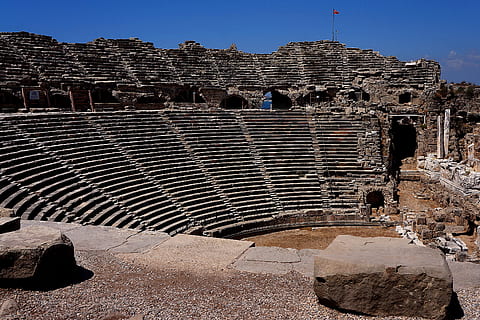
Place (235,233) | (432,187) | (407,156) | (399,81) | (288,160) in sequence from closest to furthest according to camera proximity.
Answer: (235,233), (288,160), (432,187), (407,156), (399,81)

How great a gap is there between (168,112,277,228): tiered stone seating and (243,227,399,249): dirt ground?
116cm

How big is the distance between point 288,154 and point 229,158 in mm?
2893

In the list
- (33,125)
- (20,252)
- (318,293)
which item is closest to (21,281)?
(20,252)

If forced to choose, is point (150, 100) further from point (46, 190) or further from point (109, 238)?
point (109, 238)

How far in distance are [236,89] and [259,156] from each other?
1102cm

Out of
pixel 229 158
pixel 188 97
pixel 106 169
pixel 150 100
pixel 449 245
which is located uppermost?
pixel 188 97

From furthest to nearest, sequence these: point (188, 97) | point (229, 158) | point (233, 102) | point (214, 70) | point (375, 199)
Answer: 1. point (233, 102)
2. point (214, 70)
3. point (188, 97)
4. point (375, 199)
5. point (229, 158)

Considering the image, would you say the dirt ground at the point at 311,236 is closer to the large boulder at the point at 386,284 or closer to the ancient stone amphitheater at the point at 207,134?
the ancient stone amphitheater at the point at 207,134

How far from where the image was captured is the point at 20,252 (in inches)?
187

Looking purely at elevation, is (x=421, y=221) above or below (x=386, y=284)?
below

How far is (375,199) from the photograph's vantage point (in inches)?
715

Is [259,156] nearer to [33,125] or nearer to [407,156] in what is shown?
[33,125]

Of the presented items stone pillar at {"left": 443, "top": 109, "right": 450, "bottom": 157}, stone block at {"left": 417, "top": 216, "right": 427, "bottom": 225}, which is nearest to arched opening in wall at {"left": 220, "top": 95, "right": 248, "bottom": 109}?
stone pillar at {"left": 443, "top": 109, "right": 450, "bottom": 157}

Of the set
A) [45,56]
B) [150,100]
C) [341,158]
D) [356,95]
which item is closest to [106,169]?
[341,158]
